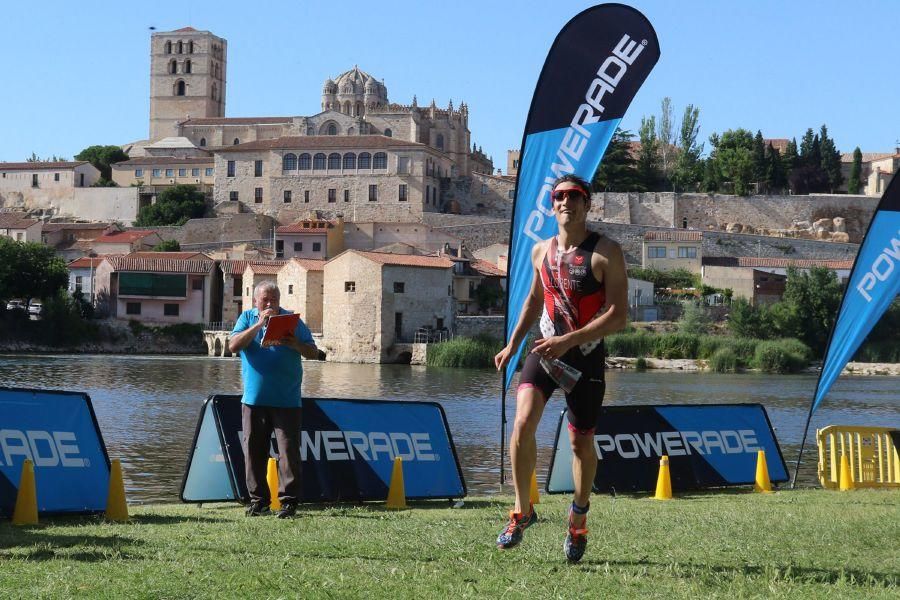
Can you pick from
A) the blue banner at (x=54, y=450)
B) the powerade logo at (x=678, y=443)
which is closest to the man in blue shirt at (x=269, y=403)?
the blue banner at (x=54, y=450)

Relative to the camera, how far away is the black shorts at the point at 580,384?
222 inches

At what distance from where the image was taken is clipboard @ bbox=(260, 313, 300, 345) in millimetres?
7855

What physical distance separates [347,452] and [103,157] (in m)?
108

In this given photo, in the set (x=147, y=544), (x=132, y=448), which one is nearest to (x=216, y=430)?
(x=147, y=544)

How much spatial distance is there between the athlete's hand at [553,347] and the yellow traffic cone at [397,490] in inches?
149

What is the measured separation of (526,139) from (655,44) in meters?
1.19

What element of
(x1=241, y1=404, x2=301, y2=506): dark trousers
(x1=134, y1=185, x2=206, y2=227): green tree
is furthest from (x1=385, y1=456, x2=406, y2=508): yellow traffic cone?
(x1=134, y1=185, x2=206, y2=227): green tree

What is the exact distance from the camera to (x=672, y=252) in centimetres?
8156

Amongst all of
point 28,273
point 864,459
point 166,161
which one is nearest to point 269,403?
point 864,459

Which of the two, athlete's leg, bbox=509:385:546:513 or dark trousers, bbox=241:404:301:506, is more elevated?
athlete's leg, bbox=509:385:546:513

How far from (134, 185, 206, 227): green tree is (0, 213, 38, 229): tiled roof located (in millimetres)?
8646

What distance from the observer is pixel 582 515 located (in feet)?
18.6

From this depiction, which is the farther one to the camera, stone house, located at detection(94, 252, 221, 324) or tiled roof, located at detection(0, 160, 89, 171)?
tiled roof, located at detection(0, 160, 89, 171)

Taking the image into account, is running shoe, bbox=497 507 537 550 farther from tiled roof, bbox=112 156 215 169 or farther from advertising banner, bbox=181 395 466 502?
tiled roof, bbox=112 156 215 169
